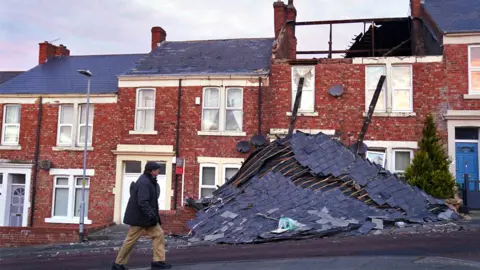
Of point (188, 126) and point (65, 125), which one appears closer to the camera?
point (188, 126)

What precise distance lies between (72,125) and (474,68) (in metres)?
16.6

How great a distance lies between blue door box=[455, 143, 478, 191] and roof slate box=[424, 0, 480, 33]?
4.29 m

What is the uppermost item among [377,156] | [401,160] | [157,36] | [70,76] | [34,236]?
[157,36]

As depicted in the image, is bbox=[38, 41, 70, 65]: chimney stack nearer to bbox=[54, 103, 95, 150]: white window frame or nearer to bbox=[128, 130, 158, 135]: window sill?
bbox=[54, 103, 95, 150]: white window frame

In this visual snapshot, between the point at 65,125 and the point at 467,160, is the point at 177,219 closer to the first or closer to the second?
→ the point at 65,125

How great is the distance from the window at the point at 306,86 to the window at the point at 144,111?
6.04m

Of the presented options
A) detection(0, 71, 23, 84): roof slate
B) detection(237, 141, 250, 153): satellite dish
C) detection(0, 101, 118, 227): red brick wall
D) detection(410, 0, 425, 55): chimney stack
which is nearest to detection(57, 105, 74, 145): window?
detection(0, 101, 118, 227): red brick wall

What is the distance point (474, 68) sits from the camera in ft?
55.0

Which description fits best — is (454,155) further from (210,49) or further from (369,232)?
(210,49)

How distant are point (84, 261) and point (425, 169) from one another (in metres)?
11.0

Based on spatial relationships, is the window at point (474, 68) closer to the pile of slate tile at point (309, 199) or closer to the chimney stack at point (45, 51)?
the pile of slate tile at point (309, 199)

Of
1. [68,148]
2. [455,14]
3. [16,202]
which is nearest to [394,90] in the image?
[455,14]

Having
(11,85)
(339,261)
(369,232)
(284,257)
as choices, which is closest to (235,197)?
(369,232)

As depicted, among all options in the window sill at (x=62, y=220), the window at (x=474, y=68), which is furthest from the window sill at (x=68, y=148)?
the window at (x=474, y=68)
